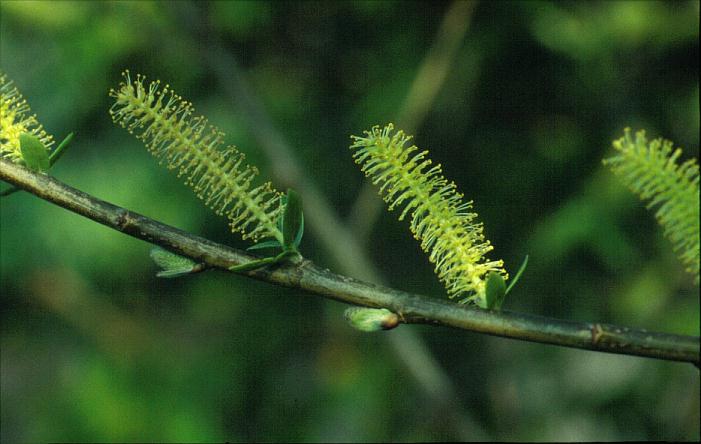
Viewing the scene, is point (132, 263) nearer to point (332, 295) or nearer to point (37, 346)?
point (37, 346)

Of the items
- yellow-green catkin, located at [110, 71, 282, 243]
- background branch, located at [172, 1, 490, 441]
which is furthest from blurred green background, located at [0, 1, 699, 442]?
yellow-green catkin, located at [110, 71, 282, 243]

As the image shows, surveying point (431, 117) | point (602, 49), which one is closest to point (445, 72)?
point (431, 117)

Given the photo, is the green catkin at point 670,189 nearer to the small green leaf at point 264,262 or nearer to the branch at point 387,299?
the branch at point 387,299

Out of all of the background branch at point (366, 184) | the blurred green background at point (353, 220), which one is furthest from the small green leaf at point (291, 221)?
the background branch at point (366, 184)

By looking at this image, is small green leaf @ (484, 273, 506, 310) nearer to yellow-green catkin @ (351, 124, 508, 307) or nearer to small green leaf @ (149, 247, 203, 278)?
yellow-green catkin @ (351, 124, 508, 307)

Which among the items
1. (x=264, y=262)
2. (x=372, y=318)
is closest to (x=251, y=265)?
(x=264, y=262)

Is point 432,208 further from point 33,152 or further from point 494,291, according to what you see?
point 33,152
